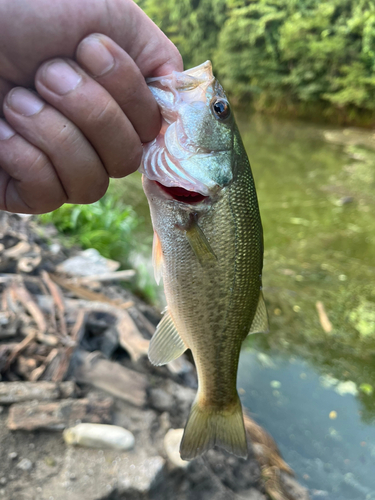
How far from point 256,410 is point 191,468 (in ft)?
4.50

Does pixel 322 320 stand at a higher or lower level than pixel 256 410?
lower

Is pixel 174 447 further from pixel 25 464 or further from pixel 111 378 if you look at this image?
pixel 25 464

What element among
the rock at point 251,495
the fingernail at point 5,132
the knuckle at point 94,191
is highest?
the fingernail at point 5,132

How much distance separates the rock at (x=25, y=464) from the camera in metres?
1.91

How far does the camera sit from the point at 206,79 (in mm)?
1423

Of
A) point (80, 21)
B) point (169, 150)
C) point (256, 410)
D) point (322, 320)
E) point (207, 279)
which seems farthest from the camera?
point (322, 320)

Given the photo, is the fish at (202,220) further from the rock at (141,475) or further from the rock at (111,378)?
the rock at (111,378)

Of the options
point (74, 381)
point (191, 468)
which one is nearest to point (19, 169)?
point (74, 381)

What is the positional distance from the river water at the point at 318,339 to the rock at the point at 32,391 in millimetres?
1883

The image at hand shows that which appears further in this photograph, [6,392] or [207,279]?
[6,392]

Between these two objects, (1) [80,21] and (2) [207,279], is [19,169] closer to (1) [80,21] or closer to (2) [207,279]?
(1) [80,21]

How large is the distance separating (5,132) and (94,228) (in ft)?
13.0

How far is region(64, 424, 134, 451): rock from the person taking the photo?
2072 mm

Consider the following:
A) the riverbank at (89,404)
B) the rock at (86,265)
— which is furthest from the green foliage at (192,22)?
the riverbank at (89,404)
